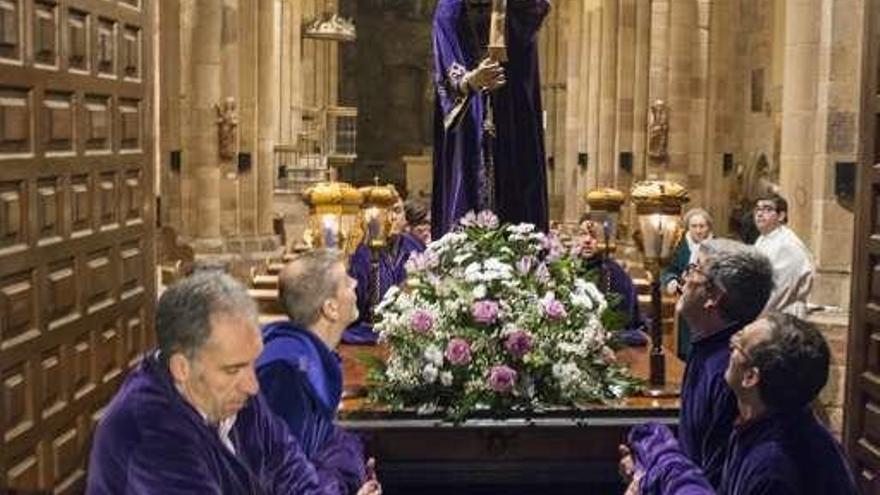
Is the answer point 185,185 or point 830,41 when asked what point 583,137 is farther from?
point 830,41

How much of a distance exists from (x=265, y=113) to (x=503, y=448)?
13.3m

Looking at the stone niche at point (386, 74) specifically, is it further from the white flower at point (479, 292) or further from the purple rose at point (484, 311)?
the purple rose at point (484, 311)

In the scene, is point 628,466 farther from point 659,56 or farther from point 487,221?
point 659,56

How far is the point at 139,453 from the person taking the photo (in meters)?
2.66

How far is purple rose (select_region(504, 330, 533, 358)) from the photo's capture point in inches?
203

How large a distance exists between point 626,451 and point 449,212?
3.00 metres

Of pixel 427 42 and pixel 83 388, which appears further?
pixel 427 42

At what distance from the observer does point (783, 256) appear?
7750 millimetres

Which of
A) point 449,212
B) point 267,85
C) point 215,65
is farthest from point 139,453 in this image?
point 267,85

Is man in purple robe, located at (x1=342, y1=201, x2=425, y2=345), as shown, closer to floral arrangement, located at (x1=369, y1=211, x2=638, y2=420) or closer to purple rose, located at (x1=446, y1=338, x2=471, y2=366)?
floral arrangement, located at (x1=369, y1=211, x2=638, y2=420)

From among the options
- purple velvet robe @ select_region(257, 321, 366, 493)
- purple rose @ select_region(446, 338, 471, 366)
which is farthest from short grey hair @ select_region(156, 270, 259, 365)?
purple rose @ select_region(446, 338, 471, 366)

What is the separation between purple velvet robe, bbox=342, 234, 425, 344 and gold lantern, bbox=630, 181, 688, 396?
1941 millimetres

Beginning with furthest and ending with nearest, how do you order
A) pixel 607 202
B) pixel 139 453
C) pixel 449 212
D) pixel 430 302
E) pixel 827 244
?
pixel 827 244 < pixel 607 202 < pixel 449 212 < pixel 430 302 < pixel 139 453

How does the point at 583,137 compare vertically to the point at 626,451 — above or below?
above
